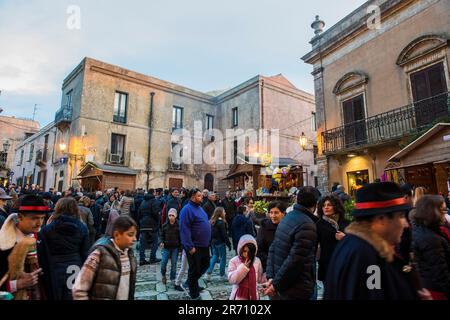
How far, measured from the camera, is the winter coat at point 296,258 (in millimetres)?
2699

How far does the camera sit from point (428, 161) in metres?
7.41

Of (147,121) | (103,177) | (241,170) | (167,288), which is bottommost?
(167,288)

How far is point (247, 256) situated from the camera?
340cm

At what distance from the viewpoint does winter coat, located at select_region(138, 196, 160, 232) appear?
7.24 metres

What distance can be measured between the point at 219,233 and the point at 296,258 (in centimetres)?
368

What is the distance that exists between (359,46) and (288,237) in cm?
1226

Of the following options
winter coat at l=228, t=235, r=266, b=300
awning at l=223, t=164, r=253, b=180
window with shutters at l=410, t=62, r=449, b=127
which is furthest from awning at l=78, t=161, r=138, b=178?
window with shutters at l=410, t=62, r=449, b=127

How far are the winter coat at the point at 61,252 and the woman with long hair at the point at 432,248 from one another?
3.65 metres

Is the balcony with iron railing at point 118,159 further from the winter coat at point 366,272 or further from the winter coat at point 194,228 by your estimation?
the winter coat at point 366,272

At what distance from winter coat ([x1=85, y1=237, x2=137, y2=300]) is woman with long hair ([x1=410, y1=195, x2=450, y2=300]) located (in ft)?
9.47

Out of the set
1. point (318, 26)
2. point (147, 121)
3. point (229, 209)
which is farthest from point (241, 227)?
point (147, 121)

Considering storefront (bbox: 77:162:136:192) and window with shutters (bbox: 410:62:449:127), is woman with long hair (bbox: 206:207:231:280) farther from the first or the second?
storefront (bbox: 77:162:136:192)

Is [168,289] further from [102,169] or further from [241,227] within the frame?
[102,169]

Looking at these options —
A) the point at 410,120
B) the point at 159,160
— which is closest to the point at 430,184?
the point at 410,120
